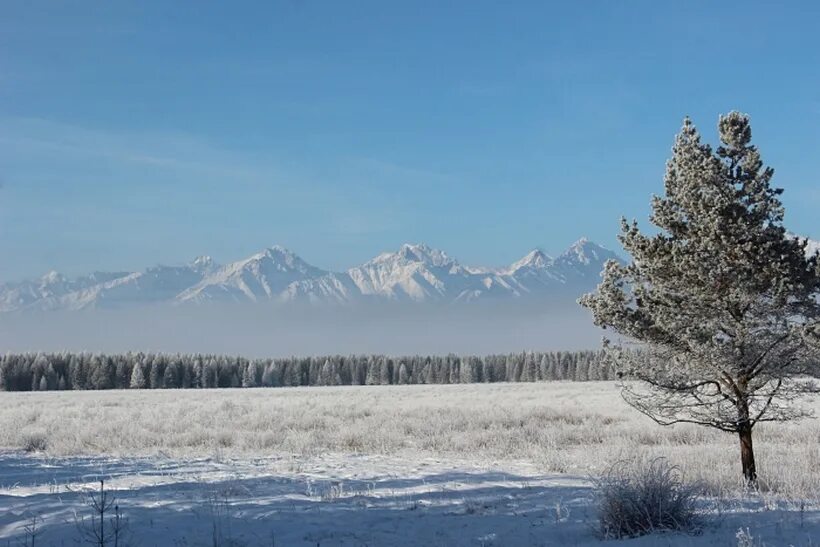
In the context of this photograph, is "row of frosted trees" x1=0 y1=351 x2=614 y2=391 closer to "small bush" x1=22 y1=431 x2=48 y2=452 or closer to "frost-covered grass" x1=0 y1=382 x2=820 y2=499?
"frost-covered grass" x1=0 y1=382 x2=820 y2=499

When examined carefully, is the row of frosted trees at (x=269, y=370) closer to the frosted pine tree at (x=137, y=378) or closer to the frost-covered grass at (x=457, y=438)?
the frosted pine tree at (x=137, y=378)

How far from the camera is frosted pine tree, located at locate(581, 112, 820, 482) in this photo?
11.2 m

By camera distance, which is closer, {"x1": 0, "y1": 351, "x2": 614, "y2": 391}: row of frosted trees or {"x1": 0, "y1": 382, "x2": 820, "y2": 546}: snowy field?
{"x1": 0, "y1": 382, "x2": 820, "y2": 546}: snowy field

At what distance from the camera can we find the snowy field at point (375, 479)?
7.77 metres

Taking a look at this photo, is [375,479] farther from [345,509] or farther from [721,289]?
[721,289]

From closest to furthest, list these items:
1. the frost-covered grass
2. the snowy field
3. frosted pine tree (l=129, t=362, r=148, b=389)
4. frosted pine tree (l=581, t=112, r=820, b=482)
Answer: the snowy field → frosted pine tree (l=581, t=112, r=820, b=482) → the frost-covered grass → frosted pine tree (l=129, t=362, r=148, b=389)

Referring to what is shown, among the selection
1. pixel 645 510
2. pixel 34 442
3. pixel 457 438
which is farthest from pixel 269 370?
pixel 645 510

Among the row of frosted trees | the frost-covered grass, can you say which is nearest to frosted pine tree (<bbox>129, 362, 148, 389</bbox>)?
the row of frosted trees

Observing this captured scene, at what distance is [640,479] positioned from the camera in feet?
27.1

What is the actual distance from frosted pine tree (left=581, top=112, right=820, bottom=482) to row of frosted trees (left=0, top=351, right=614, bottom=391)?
277 feet

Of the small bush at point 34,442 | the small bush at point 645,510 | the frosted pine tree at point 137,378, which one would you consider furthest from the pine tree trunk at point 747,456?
the frosted pine tree at point 137,378

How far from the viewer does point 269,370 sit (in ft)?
396

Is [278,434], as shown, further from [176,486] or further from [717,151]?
[717,151]

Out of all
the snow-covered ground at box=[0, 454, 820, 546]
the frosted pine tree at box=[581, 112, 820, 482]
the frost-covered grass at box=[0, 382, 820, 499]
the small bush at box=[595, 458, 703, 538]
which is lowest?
the frost-covered grass at box=[0, 382, 820, 499]
